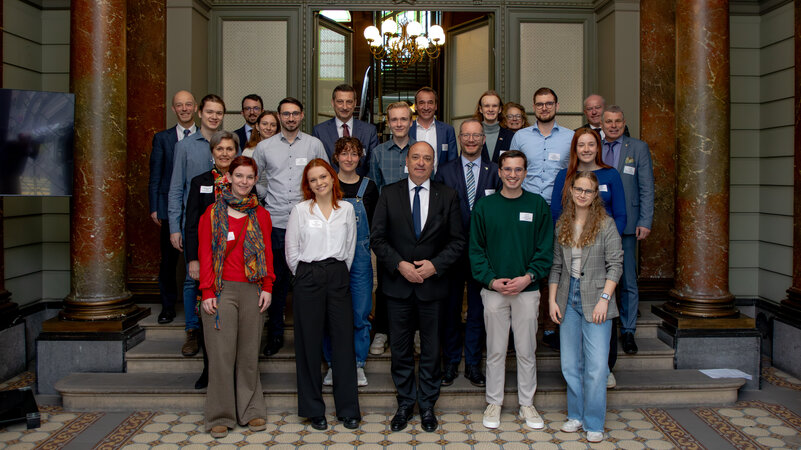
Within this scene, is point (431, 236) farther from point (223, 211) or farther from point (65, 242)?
point (65, 242)

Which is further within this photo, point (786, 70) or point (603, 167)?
point (786, 70)

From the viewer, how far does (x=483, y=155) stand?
14.2 feet

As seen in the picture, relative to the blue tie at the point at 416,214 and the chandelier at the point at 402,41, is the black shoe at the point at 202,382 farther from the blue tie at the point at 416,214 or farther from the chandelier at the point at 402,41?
the chandelier at the point at 402,41

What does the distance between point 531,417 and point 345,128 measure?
2.34m

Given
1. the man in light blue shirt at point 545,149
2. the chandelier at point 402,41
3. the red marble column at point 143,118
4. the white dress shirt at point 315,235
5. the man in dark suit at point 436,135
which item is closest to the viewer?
the white dress shirt at point 315,235

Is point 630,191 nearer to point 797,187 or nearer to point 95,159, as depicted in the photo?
point 797,187

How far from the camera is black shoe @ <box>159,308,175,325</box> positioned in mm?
4965

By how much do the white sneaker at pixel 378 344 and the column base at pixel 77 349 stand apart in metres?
1.74

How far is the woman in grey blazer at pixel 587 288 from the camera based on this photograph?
371 centimetres

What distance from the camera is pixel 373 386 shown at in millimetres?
4234

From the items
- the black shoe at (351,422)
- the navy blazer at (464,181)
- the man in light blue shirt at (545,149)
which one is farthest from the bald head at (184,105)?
the black shoe at (351,422)

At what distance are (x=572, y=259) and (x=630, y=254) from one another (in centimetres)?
102

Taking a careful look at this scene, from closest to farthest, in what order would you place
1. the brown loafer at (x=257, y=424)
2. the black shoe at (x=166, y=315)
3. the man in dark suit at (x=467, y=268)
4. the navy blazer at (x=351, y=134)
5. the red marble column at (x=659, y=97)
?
the brown loafer at (x=257, y=424) → the man in dark suit at (x=467, y=268) → the navy blazer at (x=351, y=134) → the black shoe at (x=166, y=315) → the red marble column at (x=659, y=97)

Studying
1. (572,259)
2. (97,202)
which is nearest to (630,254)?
(572,259)
